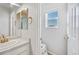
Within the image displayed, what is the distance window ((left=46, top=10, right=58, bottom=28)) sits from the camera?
4.43ft

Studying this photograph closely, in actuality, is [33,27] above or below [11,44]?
above

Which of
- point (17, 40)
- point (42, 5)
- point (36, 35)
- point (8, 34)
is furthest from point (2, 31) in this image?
point (42, 5)

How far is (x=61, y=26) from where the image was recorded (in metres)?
1.34

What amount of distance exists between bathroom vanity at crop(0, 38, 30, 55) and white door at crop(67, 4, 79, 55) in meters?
0.54

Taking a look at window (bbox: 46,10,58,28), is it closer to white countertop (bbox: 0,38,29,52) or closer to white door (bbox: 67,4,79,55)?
white door (bbox: 67,4,79,55)

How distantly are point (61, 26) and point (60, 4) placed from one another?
283 mm

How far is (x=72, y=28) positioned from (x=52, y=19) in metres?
0.29

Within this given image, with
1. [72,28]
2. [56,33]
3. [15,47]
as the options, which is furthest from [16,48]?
[72,28]

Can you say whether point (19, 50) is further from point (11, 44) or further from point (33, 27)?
point (33, 27)

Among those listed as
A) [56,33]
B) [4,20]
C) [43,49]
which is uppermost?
[4,20]

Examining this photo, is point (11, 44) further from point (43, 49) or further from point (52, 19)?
point (52, 19)

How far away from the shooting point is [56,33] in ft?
4.46

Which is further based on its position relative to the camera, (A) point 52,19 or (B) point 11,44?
(A) point 52,19
